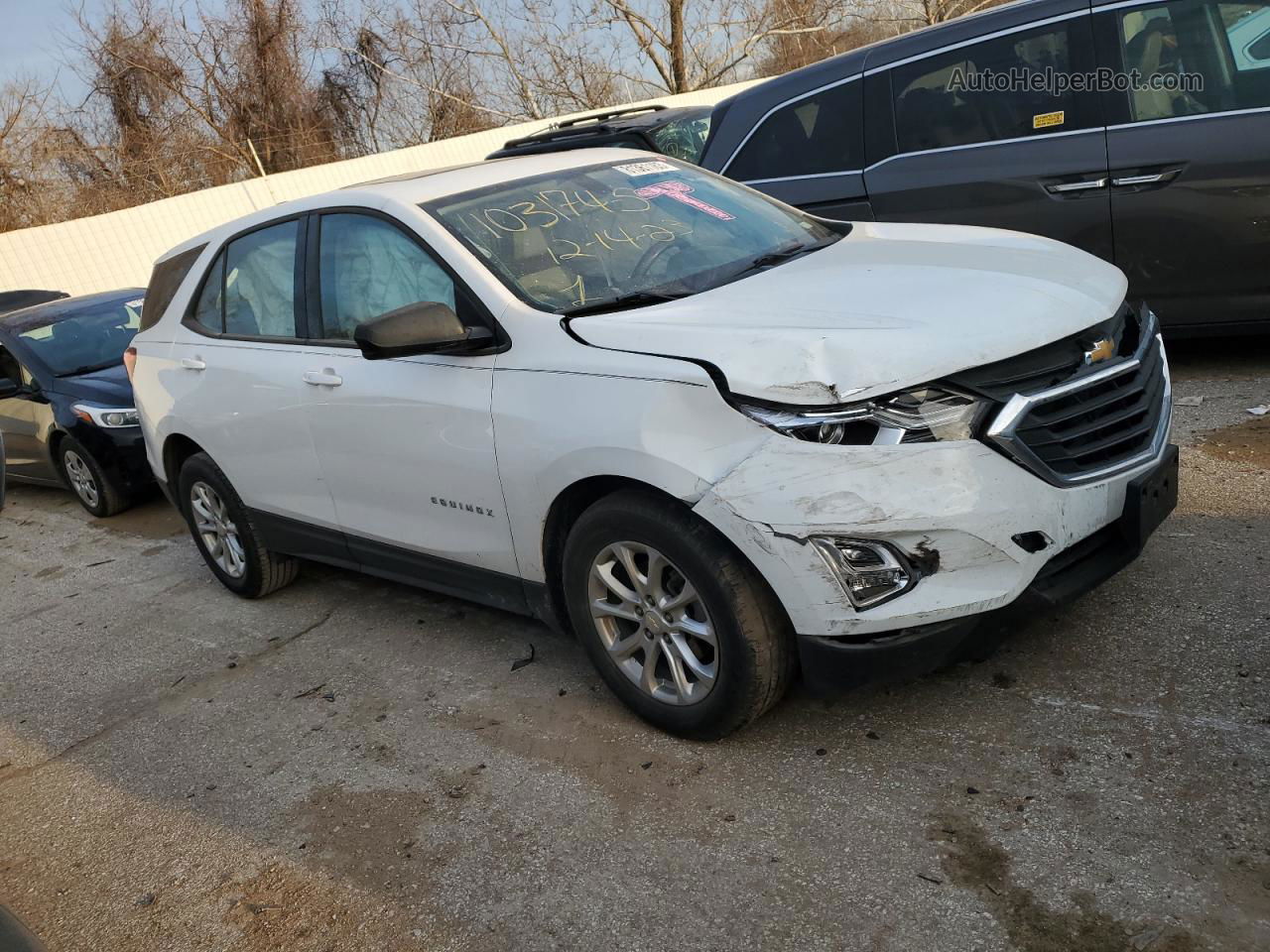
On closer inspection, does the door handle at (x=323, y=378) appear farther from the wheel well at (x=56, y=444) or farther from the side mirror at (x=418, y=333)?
the wheel well at (x=56, y=444)

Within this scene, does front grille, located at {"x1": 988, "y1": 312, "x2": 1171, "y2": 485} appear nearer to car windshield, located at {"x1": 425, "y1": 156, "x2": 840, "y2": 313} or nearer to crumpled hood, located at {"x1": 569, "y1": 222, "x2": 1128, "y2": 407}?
crumpled hood, located at {"x1": 569, "y1": 222, "x2": 1128, "y2": 407}

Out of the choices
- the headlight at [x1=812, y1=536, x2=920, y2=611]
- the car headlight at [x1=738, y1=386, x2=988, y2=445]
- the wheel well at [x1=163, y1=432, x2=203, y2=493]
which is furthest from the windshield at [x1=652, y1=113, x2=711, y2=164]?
the headlight at [x1=812, y1=536, x2=920, y2=611]

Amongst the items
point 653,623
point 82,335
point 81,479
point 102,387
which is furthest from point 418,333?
point 82,335

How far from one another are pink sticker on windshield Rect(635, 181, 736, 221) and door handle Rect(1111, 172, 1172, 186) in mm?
2312

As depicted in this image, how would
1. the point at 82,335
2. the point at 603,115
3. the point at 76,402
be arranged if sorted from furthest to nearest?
the point at 603,115 < the point at 82,335 < the point at 76,402

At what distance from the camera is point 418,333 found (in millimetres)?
3760

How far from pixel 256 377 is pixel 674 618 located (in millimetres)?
2277

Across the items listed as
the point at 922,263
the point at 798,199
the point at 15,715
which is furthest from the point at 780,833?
the point at 798,199

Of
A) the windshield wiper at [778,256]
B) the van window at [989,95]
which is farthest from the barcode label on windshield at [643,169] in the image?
the van window at [989,95]

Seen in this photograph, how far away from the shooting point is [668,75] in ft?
94.6

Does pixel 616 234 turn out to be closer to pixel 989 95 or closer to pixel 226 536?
pixel 226 536

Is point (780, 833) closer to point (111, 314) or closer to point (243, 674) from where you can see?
point (243, 674)

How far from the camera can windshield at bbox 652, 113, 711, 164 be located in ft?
31.7

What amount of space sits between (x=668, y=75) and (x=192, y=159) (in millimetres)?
11205
